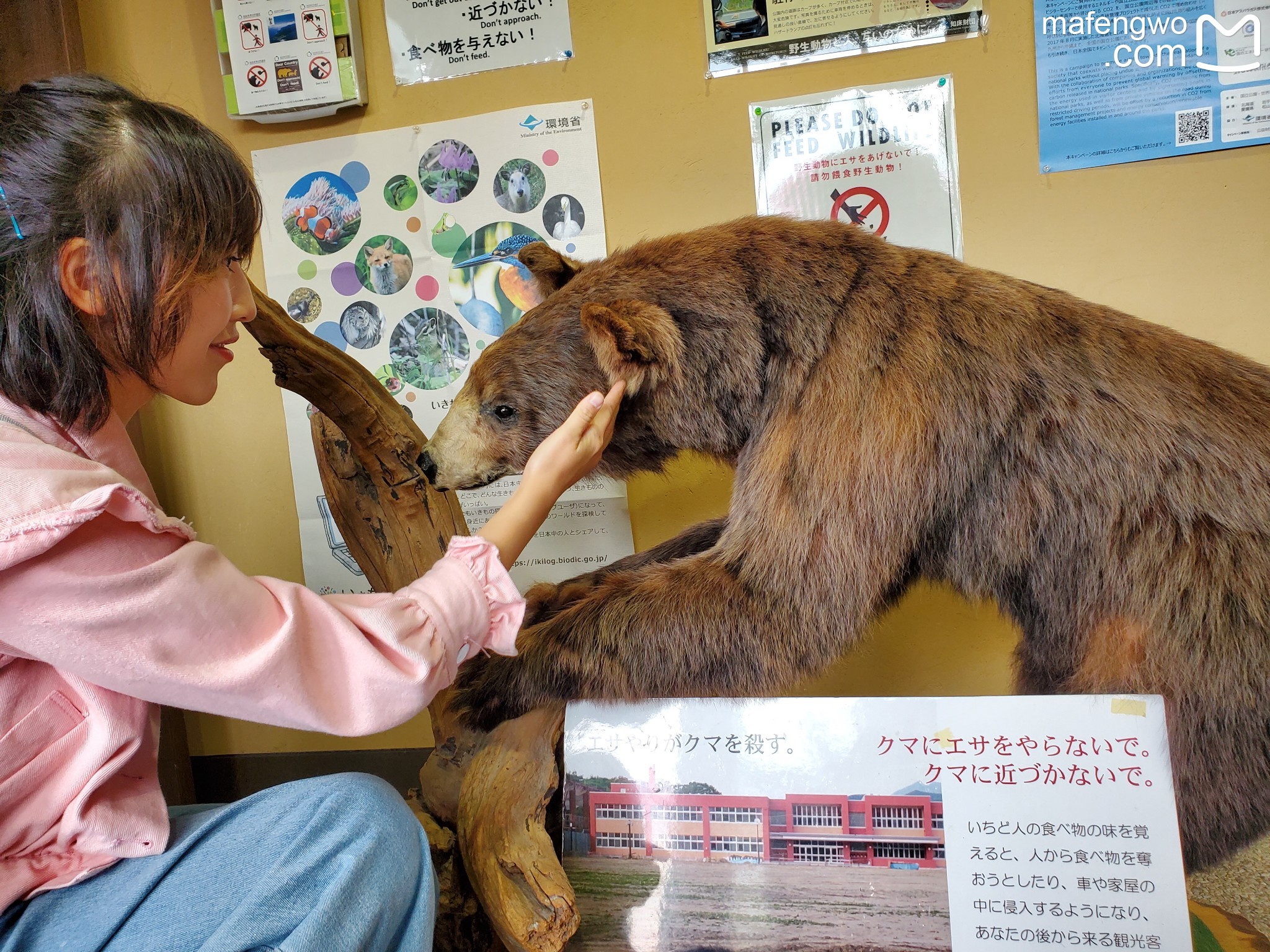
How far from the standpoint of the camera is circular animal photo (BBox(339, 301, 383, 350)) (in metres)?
2.30

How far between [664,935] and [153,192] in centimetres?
109

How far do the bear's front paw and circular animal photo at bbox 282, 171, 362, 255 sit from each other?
1411 mm

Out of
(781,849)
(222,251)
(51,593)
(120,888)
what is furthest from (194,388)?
(781,849)

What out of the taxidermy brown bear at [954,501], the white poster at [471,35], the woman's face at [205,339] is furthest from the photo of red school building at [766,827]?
the white poster at [471,35]

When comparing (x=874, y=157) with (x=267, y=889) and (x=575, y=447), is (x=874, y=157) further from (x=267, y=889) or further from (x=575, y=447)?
(x=267, y=889)

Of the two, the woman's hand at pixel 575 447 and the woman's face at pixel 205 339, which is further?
the woman's hand at pixel 575 447

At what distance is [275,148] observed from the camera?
230cm

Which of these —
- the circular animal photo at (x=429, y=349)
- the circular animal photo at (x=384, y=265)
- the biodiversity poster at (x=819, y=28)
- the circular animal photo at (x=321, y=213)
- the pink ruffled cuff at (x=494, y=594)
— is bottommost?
the pink ruffled cuff at (x=494, y=594)

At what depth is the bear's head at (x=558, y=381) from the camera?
1.36m

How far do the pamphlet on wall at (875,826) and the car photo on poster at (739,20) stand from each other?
153 centimetres

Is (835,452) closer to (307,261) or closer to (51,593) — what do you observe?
(51,593)

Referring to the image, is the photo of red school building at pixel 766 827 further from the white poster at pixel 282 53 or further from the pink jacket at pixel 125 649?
the white poster at pixel 282 53

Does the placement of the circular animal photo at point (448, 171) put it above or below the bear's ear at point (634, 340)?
above

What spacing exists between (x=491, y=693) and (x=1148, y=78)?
1.81 m
